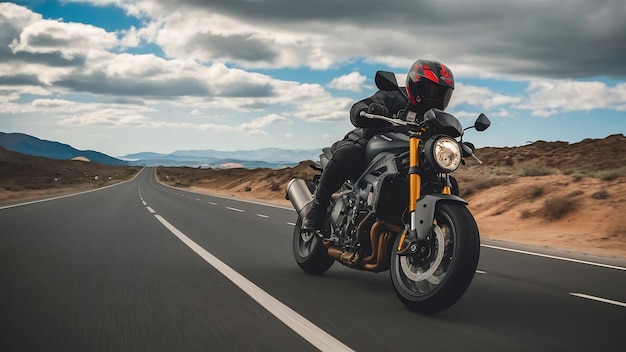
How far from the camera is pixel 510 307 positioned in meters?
5.66

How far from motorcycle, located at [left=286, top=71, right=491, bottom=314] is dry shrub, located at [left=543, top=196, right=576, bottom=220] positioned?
43.4ft

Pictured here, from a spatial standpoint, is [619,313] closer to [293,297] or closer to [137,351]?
[293,297]

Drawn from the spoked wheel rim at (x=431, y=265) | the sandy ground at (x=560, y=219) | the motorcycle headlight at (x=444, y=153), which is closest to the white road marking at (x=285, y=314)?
the spoked wheel rim at (x=431, y=265)

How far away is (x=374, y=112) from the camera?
19.5 ft

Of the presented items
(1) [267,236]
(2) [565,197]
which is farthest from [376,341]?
(2) [565,197]

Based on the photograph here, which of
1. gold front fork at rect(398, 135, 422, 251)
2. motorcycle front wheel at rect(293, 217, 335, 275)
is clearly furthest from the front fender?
motorcycle front wheel at rect(293, 217, 335, 275)

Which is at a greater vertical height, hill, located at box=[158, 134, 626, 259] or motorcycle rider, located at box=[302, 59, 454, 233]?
motorcycle rider, located at box=[302, 59, 454, 233]

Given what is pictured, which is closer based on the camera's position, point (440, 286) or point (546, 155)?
point (440, 286)

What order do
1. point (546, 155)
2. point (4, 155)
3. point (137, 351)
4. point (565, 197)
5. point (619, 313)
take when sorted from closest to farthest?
point (137, 351), point (619, 313), point (565, 197), point (546, 155), point (4, 155)

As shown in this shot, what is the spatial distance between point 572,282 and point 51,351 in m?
6.12

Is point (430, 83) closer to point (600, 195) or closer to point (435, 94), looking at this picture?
point (435, 94)

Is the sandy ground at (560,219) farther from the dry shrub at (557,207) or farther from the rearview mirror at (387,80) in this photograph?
the rearview mirror at (387,80)

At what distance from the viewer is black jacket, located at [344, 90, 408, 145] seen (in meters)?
6.13

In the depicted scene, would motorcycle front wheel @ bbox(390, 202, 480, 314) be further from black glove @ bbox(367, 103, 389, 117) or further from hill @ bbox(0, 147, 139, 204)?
hill @ bbox(0, 147, 139, 204)
